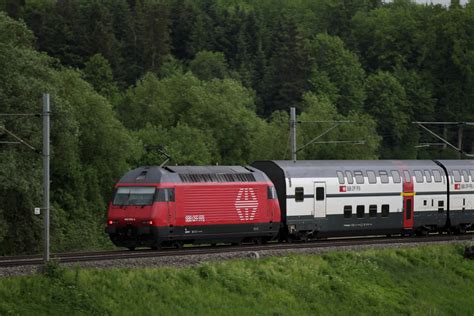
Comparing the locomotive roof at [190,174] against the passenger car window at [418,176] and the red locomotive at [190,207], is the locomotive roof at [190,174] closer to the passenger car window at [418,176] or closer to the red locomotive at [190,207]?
Answer: the red locomotive at [190,207]

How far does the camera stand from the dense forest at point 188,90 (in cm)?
7281

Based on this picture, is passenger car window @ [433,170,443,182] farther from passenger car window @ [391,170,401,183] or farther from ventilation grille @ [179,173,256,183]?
ventilation grille @ [179,173,256,183]

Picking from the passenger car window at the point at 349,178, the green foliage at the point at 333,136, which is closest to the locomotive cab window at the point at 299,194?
the passenger car window at the point at 349,178

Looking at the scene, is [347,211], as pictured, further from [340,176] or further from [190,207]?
[190,207]

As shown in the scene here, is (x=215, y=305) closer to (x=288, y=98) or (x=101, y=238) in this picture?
(x=101, y=238)

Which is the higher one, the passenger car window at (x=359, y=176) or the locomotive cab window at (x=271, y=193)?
the passenger car window at (x=359, y=176)

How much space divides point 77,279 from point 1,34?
38522mm

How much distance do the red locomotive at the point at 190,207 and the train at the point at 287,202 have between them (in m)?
0.04

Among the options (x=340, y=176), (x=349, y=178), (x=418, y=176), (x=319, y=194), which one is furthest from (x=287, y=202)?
(x=418, y=176)

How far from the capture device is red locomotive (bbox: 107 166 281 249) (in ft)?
162

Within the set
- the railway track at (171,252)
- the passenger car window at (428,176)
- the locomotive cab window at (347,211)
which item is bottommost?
the railway track at (171,252)

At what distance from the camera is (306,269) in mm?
46562

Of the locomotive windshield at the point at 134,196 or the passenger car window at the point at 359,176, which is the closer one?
the locomotive windshield at the point at 134,196

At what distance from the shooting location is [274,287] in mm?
44031
